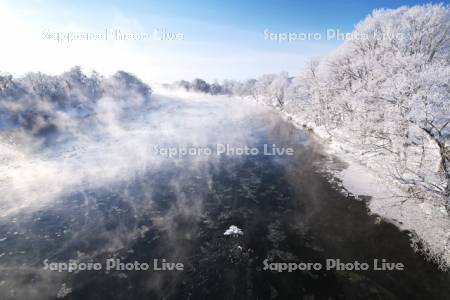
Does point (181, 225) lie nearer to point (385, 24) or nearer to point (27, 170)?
point (27, 170)

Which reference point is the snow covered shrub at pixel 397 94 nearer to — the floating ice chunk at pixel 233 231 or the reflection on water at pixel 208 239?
the reflection on water at pixel 208 239

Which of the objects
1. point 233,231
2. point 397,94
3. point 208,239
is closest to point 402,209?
point 397,94

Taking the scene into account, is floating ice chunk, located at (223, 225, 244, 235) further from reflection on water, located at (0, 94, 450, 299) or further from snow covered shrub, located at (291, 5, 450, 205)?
snow covered shrub, located at (291, 5, 450, 205)

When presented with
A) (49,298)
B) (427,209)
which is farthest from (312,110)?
(49,298)

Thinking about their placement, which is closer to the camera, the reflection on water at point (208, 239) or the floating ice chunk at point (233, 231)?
the reflection on water at point (208, 239)

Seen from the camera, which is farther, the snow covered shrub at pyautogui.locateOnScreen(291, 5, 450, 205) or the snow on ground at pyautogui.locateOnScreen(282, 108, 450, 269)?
the snow covered shrub at pyautogui.locateOnScreen(291, 5, 450, 205)

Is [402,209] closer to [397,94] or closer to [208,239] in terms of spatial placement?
[397,94]

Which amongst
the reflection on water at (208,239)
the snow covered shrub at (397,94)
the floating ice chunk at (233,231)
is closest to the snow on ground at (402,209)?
the reflection on water at (208,239)

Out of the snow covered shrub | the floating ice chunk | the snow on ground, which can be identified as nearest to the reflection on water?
the floating ice chunk

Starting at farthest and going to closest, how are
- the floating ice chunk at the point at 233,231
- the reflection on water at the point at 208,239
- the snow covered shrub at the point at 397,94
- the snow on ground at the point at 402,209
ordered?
the floating ice chunk at the point at 233,231 < the snow covered shrub at the point at 397,94 < the snow on ground at the point at 402,209 < the reflection on water at the point at 208,239
